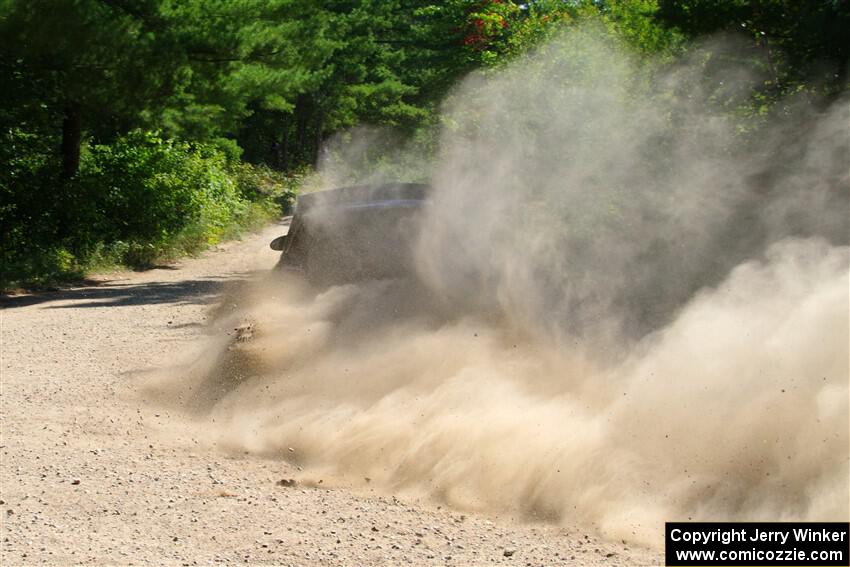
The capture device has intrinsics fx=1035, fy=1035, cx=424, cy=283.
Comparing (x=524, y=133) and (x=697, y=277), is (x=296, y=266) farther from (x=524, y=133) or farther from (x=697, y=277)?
(x=697, y=277)

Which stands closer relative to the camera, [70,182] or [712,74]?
[712,74]

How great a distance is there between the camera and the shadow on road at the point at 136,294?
16.6 metres

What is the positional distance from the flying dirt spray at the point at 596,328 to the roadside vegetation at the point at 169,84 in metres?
0.54

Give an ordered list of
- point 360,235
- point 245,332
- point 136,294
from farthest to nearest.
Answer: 1. point 136,294
2. point 360,235
3. point 245,332

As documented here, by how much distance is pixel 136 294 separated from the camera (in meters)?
17.9

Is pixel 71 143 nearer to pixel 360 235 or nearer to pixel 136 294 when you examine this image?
pixel 136 294

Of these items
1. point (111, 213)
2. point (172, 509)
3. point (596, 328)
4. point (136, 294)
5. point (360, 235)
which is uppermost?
point (111, 213)

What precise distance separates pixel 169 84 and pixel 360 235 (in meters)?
10.2

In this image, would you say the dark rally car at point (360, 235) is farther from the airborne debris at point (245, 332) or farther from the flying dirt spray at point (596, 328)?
the airborne debris at point (245, 332)

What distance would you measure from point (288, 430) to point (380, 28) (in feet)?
155

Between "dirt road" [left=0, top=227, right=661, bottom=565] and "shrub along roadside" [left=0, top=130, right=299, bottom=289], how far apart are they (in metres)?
10.1

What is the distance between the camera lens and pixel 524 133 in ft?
40.5

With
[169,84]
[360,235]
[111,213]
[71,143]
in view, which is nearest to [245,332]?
[360,235]

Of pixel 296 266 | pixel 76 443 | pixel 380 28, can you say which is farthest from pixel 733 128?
pixel 380 28
